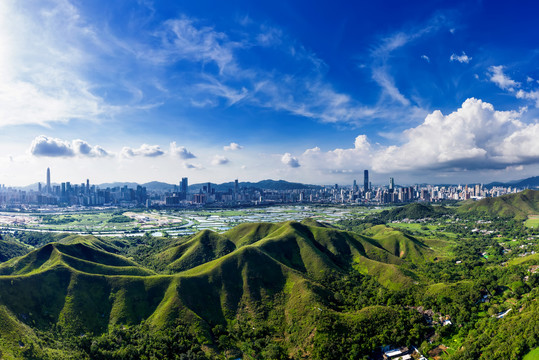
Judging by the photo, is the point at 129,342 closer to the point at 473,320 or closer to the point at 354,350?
the point at 354,350

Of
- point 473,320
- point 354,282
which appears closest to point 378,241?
point 354,282

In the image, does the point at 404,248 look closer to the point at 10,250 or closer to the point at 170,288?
the point at 170,288

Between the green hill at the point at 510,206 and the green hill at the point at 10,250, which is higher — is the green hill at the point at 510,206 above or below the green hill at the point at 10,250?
above

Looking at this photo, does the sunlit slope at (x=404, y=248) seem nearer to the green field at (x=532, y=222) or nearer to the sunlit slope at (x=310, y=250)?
the sunlit slope at (x=310, y=250)

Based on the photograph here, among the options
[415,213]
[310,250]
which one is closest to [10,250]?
[310,250]

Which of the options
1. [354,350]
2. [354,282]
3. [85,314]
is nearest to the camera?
[354,350]

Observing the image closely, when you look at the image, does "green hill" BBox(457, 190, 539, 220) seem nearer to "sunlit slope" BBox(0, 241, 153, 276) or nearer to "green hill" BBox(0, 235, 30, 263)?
"sunlit slope" BBox(0, 241, 153, 276)

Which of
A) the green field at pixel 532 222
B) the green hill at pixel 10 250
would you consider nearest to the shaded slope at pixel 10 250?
the green hill at pixel 10 250
